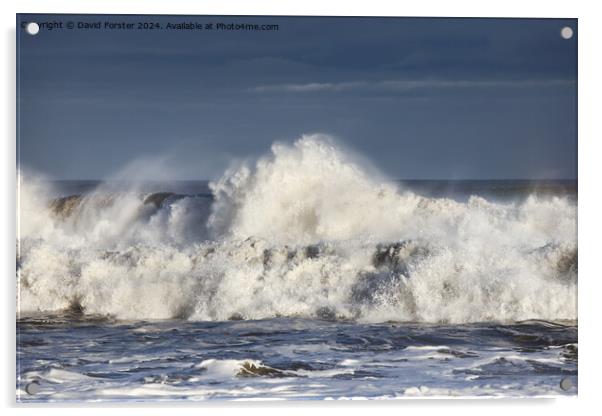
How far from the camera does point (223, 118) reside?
4.52m

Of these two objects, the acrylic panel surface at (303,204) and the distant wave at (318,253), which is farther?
the distant wave at (318,253)

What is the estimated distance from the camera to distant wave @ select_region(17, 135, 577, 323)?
4.54 m

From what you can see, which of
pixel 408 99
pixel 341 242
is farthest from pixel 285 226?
pixel 408 99

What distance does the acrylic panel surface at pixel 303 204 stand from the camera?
14.6 feet

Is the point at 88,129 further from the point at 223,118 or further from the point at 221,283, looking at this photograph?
the point at 221,283

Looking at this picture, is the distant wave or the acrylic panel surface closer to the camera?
the acrylic panel surface

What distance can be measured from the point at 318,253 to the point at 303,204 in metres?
0.27

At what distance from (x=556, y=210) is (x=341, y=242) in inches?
43.8

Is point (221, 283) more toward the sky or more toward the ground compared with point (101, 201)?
more toward the ground

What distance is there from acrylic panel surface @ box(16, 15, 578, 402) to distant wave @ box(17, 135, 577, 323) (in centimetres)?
1

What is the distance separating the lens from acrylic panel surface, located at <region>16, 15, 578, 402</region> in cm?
444

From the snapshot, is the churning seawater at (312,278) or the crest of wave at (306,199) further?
the crest of wave at (306,199)

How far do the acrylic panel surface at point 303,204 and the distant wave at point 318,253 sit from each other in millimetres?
10

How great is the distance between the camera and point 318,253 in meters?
4.59
